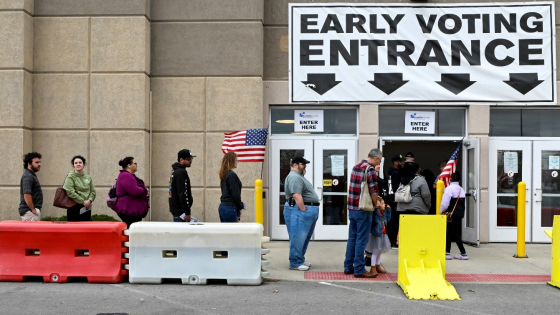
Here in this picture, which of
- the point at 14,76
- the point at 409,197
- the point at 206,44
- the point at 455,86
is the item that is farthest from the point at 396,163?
the point at 14,76

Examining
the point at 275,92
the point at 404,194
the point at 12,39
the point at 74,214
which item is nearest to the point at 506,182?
the point at 404,194

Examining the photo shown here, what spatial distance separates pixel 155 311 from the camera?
6.51 meters

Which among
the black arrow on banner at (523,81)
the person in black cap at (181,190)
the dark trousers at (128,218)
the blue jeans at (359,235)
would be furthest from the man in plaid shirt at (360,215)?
the black arrow on banner at (523,81)

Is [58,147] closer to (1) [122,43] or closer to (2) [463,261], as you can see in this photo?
(1) [122,43]

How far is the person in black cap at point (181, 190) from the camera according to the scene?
28.8 feet

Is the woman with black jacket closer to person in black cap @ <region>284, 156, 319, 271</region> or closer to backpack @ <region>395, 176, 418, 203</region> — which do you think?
person in black cap @ <region>284, 156, 319, 271</region>

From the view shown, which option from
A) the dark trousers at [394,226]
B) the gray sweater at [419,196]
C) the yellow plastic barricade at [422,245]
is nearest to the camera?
the yellow plastic barricade at [422,245]

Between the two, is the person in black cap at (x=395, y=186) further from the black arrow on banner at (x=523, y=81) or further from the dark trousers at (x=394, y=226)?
the black arrow on banner at (x=523, y=81)

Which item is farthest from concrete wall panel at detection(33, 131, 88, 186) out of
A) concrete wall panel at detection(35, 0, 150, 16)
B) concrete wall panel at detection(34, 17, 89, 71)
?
concrete wall panel at detection(35, 0, 150, 16)

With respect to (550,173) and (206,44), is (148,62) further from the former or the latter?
(550,173)

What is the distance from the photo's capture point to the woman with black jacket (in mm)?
8898

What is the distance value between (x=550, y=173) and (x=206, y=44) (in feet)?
26.3

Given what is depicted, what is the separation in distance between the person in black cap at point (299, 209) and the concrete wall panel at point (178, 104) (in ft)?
13.1

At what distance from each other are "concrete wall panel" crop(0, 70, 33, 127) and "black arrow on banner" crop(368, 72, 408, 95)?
24.2 feet
